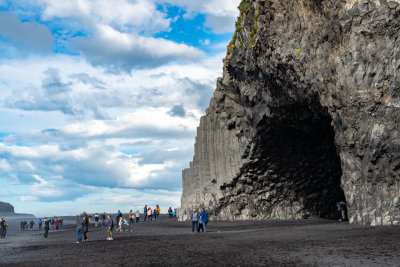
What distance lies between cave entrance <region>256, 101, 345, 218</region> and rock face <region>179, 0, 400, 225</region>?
3.8 inches

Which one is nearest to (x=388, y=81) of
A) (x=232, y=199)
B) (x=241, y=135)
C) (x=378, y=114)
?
(x=378, y=114)

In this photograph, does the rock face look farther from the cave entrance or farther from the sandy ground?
the sandy ground

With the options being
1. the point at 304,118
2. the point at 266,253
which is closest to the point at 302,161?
the point at 304,118

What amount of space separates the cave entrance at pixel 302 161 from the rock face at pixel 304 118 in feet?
0.32

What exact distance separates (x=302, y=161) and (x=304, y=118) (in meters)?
6.56

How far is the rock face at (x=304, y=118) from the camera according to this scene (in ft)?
82.1

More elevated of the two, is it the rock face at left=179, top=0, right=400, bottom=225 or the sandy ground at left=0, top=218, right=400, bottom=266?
the rock face at left=179, top=0, right=400, bottom=225

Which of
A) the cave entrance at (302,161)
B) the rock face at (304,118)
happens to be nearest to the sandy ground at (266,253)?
the rock face at (304,118)

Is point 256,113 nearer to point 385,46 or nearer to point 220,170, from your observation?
point 220,170

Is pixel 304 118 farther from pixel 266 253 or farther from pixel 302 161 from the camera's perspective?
pixel 266 253

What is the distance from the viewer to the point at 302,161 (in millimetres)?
41250

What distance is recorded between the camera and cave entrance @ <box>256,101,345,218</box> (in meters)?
38.5

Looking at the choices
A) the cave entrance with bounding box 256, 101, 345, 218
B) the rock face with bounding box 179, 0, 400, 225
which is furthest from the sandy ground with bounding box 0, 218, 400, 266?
the cave entrance with bounding box 256, 101, 345, 218

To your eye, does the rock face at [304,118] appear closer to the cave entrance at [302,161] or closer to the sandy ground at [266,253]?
the cave entrance at [302,161]
